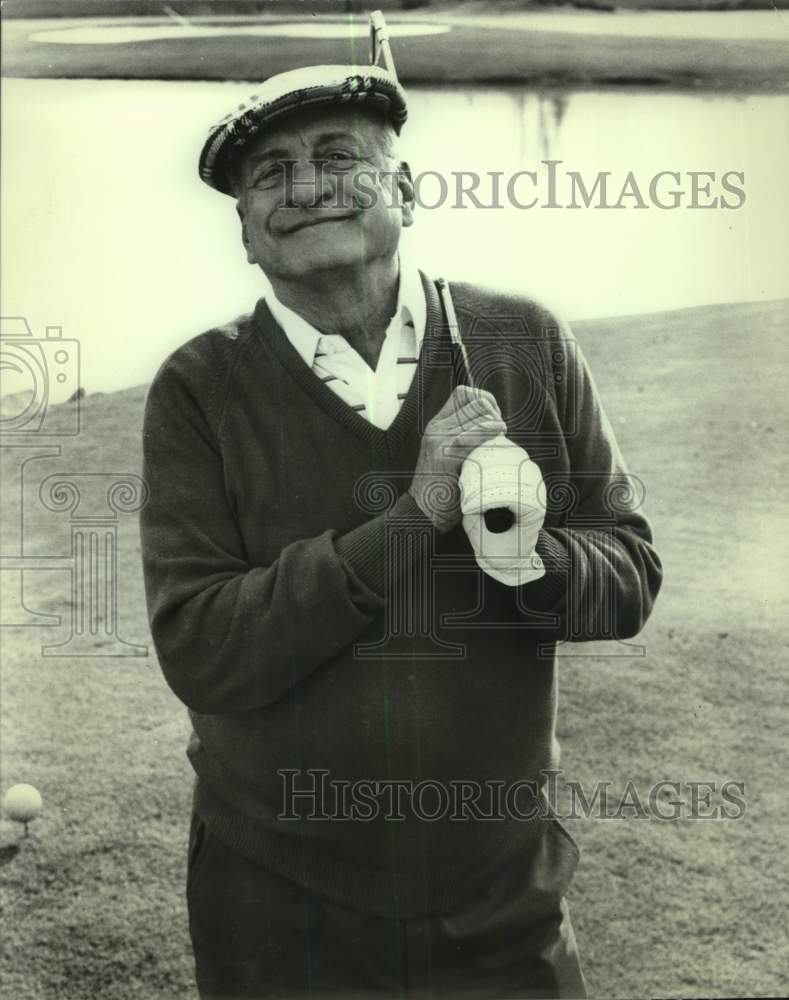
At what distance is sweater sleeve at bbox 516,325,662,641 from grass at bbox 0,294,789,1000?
2.7 inches

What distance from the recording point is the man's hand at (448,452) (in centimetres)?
211

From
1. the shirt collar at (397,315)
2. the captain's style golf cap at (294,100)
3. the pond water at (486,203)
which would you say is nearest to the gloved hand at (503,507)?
the shirt collar at (397,315)

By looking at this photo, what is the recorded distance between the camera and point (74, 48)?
2.36 metres

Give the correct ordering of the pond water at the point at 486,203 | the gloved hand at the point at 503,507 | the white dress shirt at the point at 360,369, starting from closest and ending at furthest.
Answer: the gloved hand at the point at 503,507, the white dress shirt at the point at 360,369, the pond water at the point at 486,203

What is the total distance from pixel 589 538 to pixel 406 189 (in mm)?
714

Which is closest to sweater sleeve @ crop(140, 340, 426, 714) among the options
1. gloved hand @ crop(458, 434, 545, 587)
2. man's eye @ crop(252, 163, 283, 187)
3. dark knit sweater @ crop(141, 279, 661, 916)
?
dark knit sweater @ crop(141, 279, 661, 916)

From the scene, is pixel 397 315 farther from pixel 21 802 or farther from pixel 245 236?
pixel 21 802

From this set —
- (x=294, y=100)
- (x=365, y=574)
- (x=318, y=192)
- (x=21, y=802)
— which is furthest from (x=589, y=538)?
(x=21, y=802)

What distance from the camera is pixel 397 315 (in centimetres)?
221

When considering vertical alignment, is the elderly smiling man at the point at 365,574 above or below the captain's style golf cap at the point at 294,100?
below

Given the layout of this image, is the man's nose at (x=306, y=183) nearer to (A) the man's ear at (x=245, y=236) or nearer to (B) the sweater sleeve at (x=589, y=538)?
(A) the man's ear at (x=245, y=236)

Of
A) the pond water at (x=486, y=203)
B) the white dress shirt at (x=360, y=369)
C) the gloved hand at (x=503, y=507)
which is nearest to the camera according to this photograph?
the gloved hand at (x=503, y=507)

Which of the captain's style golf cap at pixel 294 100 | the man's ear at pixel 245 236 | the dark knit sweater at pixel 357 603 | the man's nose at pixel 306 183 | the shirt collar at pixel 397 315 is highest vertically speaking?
the captain's style golf cap at pixel 294 100

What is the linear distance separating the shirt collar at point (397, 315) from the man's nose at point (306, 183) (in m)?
0.18
